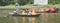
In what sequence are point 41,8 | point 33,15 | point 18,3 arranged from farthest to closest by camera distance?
point 18,3, point 41,8, point 33,15

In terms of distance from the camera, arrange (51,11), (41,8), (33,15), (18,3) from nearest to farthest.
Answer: (33,15), (51,11), (41,8), (18,3)

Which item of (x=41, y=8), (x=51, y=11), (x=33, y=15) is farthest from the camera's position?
(x=41, y=8)

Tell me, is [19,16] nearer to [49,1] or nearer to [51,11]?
[51,11]

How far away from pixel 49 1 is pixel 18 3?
1491 millimetres

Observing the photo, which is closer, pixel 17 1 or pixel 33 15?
pixel 33 15

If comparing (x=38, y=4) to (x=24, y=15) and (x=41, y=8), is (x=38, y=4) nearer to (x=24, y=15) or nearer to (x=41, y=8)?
(x=41, y=8)

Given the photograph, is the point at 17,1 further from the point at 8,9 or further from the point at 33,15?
the point at 33,15

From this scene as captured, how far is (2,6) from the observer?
11.7 metres

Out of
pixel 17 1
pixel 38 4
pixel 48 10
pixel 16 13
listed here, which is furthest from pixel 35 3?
pixel 16 13

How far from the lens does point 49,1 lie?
1194 cm

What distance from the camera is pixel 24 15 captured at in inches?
302

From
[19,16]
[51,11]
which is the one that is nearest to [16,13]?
[19,16]

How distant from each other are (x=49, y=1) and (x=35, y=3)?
2.36 feet

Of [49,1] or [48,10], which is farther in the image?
[49,1]
